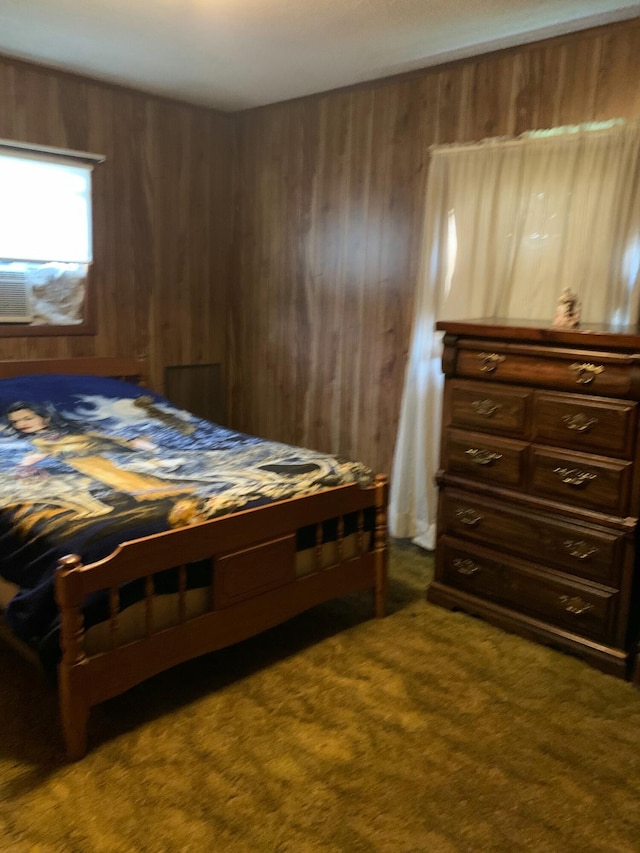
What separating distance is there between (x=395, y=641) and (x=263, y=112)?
10.9 ft

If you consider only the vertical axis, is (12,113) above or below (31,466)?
above

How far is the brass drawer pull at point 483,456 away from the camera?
2812 millimetres

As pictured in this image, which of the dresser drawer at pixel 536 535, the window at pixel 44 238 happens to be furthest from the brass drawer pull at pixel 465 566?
the window at pixel 44 238

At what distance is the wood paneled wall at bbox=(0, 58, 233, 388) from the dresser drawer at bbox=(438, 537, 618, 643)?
7.90 ft

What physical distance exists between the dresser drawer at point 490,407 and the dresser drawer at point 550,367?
0.15ft

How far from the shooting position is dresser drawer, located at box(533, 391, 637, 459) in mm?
2445

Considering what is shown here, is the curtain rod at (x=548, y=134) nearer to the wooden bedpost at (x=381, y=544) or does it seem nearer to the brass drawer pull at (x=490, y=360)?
the brass drawer pull at (x=490, y=360)

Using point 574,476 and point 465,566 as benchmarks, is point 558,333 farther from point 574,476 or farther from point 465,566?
point 465,566

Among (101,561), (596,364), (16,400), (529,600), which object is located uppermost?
(596,364)

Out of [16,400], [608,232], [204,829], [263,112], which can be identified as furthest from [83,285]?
[204,829]

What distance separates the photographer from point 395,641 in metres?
2.77

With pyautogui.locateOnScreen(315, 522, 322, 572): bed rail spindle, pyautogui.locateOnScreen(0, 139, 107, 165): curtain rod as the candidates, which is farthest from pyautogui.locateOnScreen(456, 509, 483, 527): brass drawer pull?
pyautogui.locateOnScreen(0, 139, 107, 165): curtain rod

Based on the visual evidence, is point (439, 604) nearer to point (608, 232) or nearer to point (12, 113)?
point (608, 232)

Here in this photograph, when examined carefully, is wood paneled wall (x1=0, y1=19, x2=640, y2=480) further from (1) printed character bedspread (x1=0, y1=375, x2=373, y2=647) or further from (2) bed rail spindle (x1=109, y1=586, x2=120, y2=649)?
(2) bed rail spindle (x1=109, y1=586, x2=120, y2=649)
